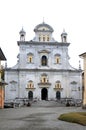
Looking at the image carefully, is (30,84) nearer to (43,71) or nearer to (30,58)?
(43,71)

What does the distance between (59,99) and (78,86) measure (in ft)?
19.3

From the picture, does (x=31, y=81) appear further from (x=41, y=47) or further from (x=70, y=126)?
(x=70, y=126)

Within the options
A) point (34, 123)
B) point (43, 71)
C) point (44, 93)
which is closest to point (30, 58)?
point (43, 71)

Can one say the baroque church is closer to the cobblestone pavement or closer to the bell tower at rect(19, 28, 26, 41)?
the bell tower at rect(19, 28, 26, 41)

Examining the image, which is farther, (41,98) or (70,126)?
(41,98)

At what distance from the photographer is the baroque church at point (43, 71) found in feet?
280

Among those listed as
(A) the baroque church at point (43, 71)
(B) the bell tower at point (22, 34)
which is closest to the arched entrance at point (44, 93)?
(A) the baroque church at point (43, 71)

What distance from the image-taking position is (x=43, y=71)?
284ft

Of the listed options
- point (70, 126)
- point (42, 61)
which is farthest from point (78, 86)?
point (70, 126)

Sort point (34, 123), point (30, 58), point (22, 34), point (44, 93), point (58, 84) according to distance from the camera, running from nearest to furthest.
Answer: point (34, 123) < point (58, 84) < point (44, 93) < point (22, 34) < point (30, 58)

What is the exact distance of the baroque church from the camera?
280ft

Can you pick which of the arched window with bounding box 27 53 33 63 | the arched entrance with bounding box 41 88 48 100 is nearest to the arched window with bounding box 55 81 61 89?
the arched entrance with bounding box 41 88 48 100

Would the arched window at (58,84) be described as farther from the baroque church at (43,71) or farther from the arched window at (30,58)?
the arched window at (30,58)

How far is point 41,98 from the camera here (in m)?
85.8
